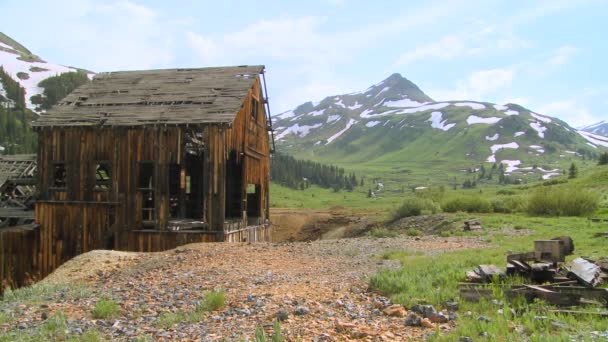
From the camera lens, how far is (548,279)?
10.2 meters

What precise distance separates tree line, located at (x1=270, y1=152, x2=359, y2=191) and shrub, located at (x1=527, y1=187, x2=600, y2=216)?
55601 mm

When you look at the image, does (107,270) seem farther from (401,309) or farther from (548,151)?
(548,151)

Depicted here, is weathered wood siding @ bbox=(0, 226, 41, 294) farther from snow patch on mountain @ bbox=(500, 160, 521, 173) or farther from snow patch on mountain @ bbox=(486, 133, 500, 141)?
snow patch on mountain @ bbox=(486, 133, 500, 141)

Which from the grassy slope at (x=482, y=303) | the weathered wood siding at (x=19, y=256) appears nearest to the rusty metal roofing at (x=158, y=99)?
the weathered wood siding at (x=19, y=256)

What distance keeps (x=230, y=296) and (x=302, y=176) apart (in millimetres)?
85477

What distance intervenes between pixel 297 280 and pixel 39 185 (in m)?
17.3

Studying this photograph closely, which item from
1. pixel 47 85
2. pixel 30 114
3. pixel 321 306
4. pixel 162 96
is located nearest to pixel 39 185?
pixel 162 96

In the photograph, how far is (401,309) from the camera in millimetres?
8859

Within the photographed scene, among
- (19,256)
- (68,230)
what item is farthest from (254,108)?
(19,256)

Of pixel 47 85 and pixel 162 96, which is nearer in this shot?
pixel 162 96

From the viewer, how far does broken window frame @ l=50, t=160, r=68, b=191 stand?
23719 mm

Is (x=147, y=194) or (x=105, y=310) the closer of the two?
(x=105, y=310)

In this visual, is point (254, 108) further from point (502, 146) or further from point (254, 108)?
point (502, 146)

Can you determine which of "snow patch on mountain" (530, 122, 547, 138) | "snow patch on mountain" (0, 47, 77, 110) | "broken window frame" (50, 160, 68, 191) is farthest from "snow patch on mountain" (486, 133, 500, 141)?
"broken window frame" (50, 160, 68, 191)
